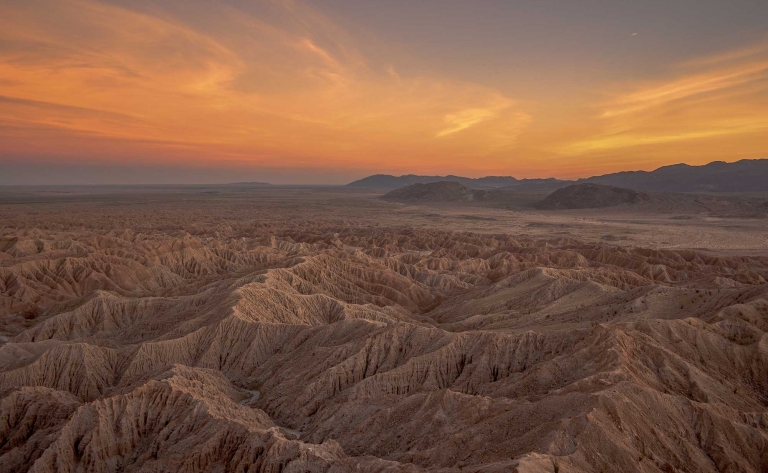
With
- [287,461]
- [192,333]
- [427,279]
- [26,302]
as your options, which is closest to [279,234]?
[427,279]

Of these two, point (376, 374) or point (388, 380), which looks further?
point (376, 374)

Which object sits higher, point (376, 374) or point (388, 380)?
point (376, 374)

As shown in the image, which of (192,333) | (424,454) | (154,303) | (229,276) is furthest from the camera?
(229,276)

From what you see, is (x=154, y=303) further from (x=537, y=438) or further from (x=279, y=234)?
(x=279, y=234)
